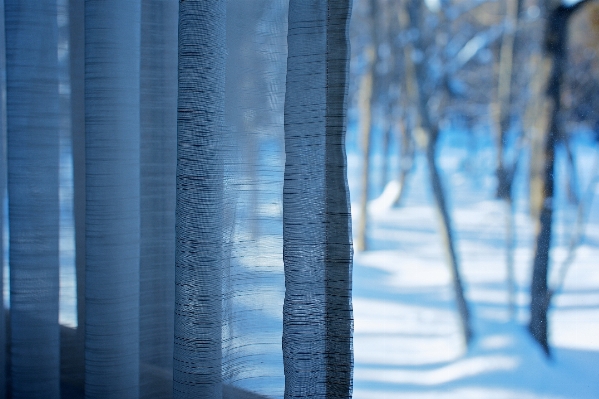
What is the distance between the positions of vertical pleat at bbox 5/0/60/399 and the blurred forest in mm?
547

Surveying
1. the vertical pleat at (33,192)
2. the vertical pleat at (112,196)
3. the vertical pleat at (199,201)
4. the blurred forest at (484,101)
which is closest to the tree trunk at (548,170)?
the blurred forest at (484,101)

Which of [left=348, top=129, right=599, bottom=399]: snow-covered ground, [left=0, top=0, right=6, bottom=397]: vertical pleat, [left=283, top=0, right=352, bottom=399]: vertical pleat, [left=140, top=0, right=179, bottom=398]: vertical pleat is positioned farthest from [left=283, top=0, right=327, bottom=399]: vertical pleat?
[left=0, top=0, right=6, bottom=397]: vertical pleat

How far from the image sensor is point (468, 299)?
88 centimetres

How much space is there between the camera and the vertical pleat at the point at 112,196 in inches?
27.8

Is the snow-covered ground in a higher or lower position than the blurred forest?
lower

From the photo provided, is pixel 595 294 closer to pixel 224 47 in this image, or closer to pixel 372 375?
pixel 372 375

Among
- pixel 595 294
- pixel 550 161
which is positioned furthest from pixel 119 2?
pixel 595 294

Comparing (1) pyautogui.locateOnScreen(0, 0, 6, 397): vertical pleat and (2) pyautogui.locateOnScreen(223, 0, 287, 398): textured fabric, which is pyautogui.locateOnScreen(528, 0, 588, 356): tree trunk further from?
(1) pyautogui.locateOnScreen(0, 0, 6, 397): vertical pleat

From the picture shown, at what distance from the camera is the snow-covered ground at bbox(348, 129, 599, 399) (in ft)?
2.52

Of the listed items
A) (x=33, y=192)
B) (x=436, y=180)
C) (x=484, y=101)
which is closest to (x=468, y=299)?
(x=436, y=180)

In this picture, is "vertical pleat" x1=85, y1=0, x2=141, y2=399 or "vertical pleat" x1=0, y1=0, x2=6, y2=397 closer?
"vertical pleat" x1=85, y1=0, x2=141, y2=399

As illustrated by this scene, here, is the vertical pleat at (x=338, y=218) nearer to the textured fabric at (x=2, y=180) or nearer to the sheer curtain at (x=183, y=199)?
the sheer curtain at (x=183, y=199)

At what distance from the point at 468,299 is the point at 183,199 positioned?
51 cm

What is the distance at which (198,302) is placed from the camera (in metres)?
0.64
